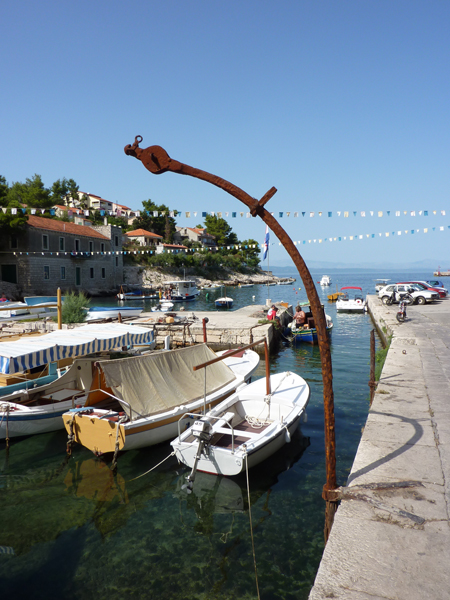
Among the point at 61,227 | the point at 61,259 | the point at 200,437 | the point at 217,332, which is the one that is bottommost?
the point at 217,332

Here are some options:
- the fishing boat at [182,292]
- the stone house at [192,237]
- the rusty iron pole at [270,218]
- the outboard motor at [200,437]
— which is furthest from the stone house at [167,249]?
the rusty iron pole at [270,218]

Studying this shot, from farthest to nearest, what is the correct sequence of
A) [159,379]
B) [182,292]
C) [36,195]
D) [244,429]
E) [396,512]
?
[36,195] < [182,292] < [159,379] < [244,429] < [396,512]

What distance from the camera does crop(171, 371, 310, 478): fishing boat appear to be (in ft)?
22.7

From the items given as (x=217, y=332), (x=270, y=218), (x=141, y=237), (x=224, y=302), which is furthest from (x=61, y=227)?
(x=270, y=218)

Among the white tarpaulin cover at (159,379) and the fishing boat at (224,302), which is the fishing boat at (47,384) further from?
the fishing boat at (224,302)

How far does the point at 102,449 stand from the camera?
7969 mm

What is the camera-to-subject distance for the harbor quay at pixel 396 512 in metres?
3.14

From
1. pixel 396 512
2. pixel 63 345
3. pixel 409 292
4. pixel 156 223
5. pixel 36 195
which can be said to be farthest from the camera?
pixel 156 223

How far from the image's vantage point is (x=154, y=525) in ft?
20.3

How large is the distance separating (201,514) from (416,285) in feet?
106

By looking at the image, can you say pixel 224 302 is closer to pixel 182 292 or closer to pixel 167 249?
pixel 182 292

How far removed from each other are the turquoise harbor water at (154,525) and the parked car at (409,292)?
82.2 ft

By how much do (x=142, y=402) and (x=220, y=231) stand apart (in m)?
102

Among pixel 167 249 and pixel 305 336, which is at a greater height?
pixel 167 249
